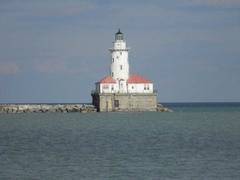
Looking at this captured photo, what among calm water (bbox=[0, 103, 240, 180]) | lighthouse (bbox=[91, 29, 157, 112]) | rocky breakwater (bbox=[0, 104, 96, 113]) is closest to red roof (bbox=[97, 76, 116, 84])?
lighthouse (bbox=[91, 29, 157, 112])

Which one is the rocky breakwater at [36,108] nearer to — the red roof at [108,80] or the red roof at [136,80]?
the red roof at [108,80]

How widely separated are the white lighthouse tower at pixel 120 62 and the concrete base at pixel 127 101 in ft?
3.12

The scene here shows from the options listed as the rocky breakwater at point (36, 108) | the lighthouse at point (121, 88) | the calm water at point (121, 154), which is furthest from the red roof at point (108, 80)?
the calm water at point (121, 154)

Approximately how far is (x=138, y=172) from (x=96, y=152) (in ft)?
26.5

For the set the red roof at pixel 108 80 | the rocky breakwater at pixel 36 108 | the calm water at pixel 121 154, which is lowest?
the calm water at pixel 121 154

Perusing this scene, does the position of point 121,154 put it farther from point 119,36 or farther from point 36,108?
point 36,108

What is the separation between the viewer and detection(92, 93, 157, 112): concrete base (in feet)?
277

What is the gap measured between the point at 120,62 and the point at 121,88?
260 cm

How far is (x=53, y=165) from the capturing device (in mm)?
32812

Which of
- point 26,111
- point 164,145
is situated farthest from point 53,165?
point 26,111

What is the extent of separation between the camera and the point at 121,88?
85125 millimetres

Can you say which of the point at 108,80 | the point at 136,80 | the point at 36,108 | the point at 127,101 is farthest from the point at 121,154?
the point at 36,108

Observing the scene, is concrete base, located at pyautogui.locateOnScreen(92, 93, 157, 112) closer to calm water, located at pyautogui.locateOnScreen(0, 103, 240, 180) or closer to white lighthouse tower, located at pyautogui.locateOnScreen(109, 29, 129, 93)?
white lighthouse tower, located at pyautogui.locateOnScreen(109, 29, 129, 93)

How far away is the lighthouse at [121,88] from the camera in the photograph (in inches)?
3334
